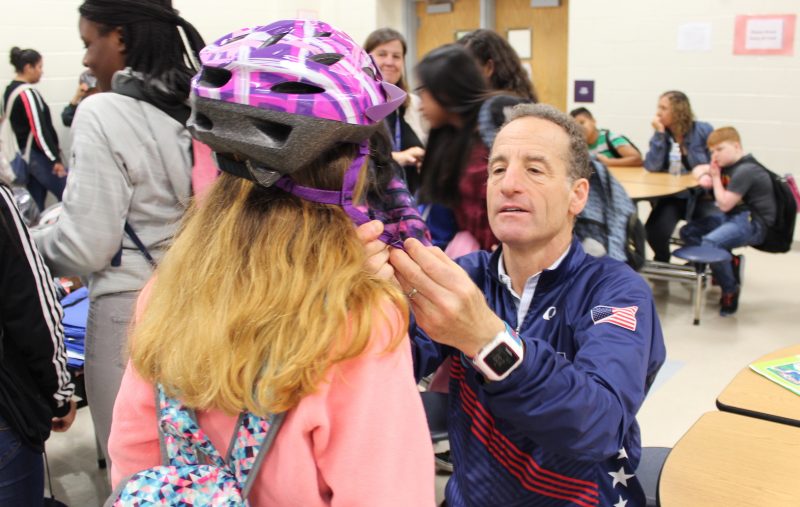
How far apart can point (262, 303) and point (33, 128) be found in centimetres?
609

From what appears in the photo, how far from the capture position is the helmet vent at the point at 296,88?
100 centimetres

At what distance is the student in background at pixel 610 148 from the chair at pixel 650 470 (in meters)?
4.08

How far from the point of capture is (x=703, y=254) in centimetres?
460

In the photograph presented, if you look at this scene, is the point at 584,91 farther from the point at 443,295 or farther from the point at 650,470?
the point at 443,295

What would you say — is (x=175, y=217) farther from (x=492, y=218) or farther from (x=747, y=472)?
(x=747, y=472)

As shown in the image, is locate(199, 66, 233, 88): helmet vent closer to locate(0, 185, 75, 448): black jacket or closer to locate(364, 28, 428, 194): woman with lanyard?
locate(0, 185, 75, 448): black jacket

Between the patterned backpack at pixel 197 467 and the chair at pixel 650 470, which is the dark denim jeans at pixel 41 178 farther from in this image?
the patterned backpack at pixel 197 467

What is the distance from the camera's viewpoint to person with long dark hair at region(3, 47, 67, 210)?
6141mm

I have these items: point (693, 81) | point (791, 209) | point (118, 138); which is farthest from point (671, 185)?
point (118, 138)

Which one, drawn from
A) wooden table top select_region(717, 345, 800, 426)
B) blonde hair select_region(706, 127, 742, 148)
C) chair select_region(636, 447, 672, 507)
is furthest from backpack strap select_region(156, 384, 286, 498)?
blonde hair select_region(706, 127, 742, 148)

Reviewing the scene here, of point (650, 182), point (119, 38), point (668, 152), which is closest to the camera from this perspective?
point (119, 38)

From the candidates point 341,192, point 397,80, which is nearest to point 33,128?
point 397,80

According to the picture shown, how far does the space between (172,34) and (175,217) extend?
1.57 ft

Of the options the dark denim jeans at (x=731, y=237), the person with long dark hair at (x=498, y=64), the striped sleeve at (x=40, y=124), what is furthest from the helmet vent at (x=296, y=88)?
the striped sleeve at (x=40, y=124)
